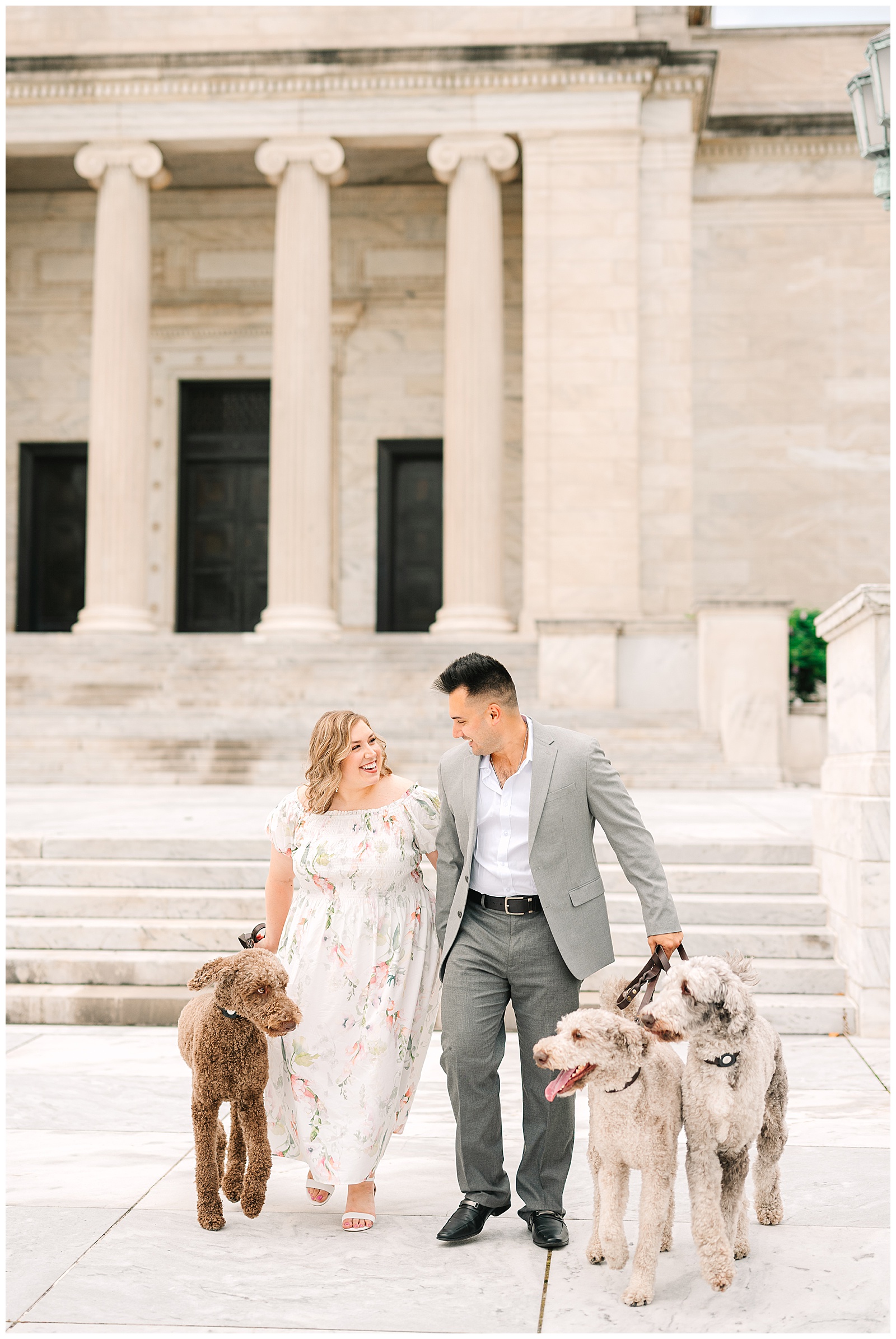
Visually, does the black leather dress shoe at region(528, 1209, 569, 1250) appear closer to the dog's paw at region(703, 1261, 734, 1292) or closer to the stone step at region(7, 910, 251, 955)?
the dog's paw at region(703, 1261, 734, 1292)

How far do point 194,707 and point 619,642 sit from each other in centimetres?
609

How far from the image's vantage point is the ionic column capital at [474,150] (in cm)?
2038

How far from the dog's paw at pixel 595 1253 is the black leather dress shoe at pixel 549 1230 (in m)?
0.14

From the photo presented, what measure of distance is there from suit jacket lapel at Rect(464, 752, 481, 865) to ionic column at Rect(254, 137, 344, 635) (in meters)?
15.4

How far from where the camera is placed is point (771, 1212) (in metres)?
4.50

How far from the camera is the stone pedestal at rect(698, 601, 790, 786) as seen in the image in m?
16.0

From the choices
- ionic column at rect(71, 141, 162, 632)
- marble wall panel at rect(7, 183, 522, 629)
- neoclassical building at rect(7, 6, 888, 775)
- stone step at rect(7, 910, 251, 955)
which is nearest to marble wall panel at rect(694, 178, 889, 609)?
neoclassical building at rect(7, 6, 888, 775)

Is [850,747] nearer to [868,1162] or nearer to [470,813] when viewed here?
[868,1162]

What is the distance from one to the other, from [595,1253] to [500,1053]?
75 cm

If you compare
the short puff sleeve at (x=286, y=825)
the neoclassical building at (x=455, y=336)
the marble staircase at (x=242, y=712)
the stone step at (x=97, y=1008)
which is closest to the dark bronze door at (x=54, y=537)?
the neoclassical building at (x=455, y=336)

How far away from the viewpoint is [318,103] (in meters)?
20.7

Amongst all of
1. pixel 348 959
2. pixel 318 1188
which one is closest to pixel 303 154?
pixel 348 959

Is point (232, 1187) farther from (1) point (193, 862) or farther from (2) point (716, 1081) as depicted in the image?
(1) point (193, 862)

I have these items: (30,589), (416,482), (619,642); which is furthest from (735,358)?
(30,589)
